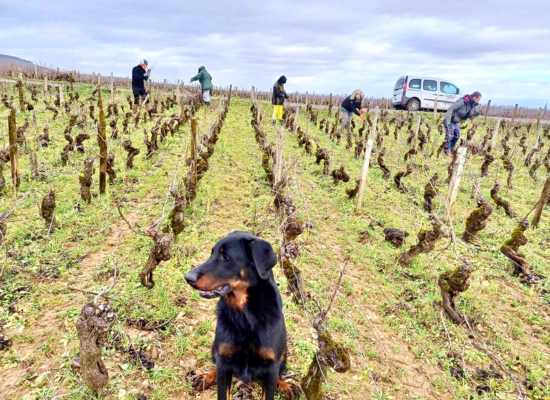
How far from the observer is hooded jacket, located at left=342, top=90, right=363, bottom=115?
13887 millimetres

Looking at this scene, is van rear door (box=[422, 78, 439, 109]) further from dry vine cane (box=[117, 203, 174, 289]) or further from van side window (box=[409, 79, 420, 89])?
dry vine cane (box=[117, 203, 174, 289])

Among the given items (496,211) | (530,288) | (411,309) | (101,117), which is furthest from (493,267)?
(101,117)

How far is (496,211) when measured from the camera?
7.79 m

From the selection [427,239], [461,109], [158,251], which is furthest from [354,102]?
[158,251]

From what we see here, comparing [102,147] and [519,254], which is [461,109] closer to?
[519,254]

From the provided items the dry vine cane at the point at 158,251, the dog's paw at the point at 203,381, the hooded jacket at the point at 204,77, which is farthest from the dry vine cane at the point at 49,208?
the hooded jacket at the point at 204,77

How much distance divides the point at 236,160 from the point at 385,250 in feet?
20.6

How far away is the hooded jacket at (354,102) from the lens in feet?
45.6

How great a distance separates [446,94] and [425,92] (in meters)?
1.66

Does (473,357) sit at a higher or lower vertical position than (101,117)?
lower

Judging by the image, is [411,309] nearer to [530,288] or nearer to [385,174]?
[530,288]

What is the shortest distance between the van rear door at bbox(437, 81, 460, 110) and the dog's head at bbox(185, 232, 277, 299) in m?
24.6

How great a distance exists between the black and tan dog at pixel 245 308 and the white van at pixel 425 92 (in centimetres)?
2334

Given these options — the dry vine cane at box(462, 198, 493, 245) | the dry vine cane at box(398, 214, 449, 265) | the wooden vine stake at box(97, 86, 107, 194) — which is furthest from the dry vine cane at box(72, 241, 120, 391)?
the dry vine cane at box(462, 198, 493, 245)
